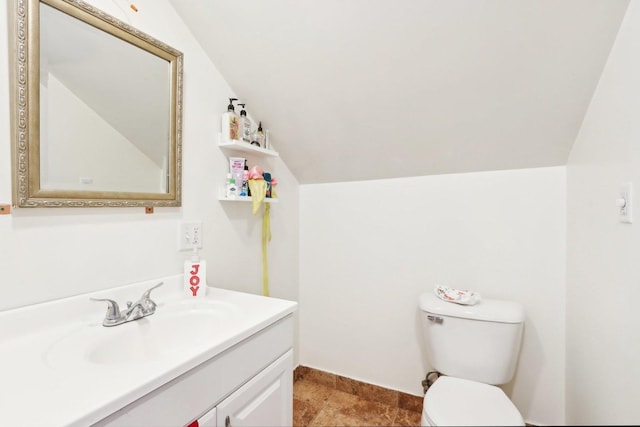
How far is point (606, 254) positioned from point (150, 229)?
1618 millimetres

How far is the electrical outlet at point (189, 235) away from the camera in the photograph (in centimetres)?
125

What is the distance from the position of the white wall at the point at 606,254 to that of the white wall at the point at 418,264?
3.9 inches

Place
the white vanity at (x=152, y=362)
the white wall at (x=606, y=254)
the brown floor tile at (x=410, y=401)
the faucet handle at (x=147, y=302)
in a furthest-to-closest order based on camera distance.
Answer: the brown floor tile at (x=410, y=401) < the faucet handle at (x=147, y=302) < the white wall at (x=606, y=254) < the white vanity at (x=152, y=362)

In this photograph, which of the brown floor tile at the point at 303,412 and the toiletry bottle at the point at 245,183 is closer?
the toiletry bottle at the point at 245,183

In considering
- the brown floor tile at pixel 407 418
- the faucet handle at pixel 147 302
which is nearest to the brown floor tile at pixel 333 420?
the brown floor tile at pixel 407 418

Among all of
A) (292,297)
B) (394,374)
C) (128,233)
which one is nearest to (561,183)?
(394,374)

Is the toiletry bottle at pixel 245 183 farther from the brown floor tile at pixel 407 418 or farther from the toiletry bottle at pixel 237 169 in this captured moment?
the brown floor tile at pixel 407 418

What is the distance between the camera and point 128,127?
110 cm

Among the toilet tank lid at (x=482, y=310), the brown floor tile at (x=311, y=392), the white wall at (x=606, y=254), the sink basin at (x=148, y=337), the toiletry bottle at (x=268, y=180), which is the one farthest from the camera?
the brown floor tile at (x=311, y=392)

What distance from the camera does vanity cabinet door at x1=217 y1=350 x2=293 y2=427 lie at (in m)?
0.85

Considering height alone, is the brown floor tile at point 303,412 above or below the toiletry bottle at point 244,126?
below

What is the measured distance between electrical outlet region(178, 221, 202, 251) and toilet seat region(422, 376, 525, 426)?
1.12 metres

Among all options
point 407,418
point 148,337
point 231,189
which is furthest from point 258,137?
point 407,418

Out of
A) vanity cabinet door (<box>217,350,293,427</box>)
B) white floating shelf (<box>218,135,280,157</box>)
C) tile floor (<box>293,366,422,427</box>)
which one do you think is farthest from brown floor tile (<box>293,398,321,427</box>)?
white floating shelf (<box>218,135,280,157</box>)
